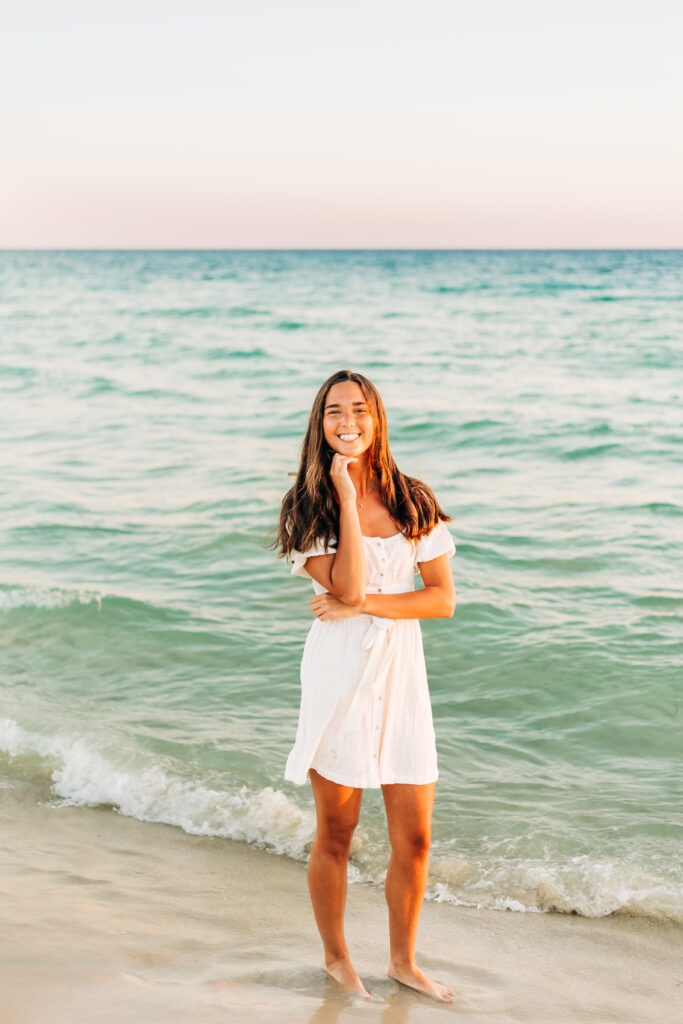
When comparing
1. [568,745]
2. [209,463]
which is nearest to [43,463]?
[209,463]

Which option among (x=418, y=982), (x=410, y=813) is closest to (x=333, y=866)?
(x=410, y=813)

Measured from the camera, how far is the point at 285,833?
491 centimetres

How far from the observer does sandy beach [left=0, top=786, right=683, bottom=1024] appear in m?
3.16

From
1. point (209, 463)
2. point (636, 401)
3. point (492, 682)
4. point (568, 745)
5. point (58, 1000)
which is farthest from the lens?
point (636, 401)

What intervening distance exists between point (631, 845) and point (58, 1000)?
9.41 ft

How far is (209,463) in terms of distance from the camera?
13273 mm

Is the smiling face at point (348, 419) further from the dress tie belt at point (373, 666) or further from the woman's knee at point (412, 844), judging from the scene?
the woman's knee at point (412, 844)

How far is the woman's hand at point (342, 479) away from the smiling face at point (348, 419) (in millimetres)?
51

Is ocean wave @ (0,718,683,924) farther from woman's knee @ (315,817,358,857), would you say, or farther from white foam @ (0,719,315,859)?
woman's knee @ (315,817,358,857)

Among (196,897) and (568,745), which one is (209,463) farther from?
(196,897)

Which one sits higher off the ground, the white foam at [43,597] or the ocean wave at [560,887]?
the white foam at [43,597]

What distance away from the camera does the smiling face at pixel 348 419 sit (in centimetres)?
319

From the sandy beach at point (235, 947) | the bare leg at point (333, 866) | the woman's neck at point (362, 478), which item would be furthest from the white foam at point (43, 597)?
the woman's neck at point (362, 478)

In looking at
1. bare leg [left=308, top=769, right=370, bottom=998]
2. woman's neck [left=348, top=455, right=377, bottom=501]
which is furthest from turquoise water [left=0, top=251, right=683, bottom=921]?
woman's neck [left=348, top=455, right=377, bottom=501]
